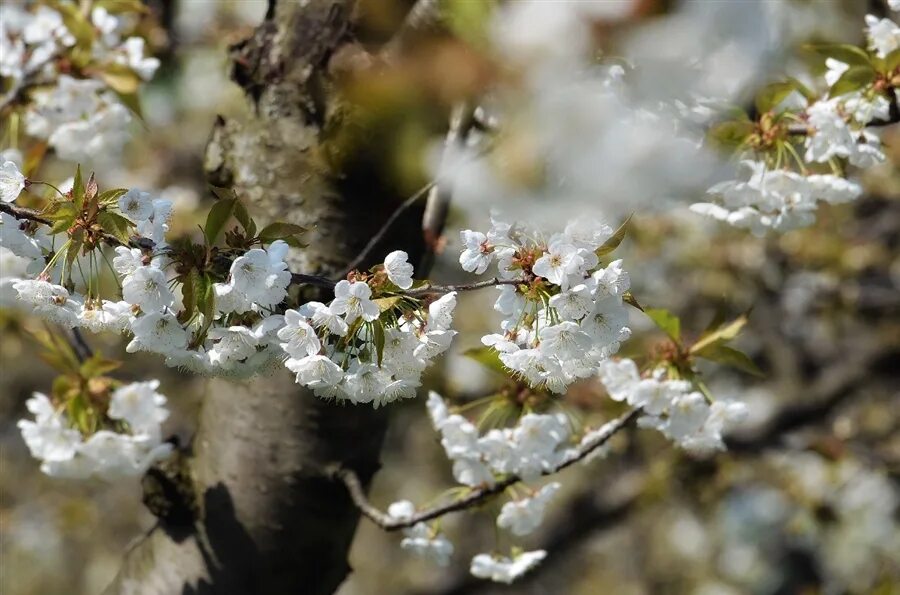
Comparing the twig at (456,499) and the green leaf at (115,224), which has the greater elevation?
the green leaf at (115,224)

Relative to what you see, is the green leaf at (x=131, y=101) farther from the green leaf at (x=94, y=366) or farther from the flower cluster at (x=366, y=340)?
the flower cluster at (x=366, y=340)

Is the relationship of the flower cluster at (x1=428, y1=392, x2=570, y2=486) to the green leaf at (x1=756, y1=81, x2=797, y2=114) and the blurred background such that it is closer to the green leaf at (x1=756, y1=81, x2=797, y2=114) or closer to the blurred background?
the blurred background

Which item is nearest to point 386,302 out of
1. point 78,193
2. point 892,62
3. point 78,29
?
point 78,193

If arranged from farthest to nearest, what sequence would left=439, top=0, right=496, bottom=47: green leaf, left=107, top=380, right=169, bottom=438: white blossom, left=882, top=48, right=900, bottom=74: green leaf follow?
left=107, top=380, right=169, bottom=438: white blossom < left=882, top=48, right=900, bottom=74: green leaf < left=439, top=0, right=496, bottom=47: green leaf

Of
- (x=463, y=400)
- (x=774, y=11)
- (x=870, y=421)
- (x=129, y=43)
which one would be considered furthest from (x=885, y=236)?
(x=129, y=43)

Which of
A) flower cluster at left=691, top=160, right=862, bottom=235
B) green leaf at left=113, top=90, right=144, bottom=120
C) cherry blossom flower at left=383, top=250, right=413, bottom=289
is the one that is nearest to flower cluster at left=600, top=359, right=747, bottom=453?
flower cluster at left=691, top=160, right=862, bottom=235

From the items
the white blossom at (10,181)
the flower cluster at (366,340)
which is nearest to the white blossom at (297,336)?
the flower cluster at (366,340)

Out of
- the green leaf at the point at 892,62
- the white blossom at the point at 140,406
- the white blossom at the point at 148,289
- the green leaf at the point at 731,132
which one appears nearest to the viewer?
the white blossom at the point at 148,289

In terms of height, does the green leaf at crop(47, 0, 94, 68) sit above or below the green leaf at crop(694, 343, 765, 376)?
above
